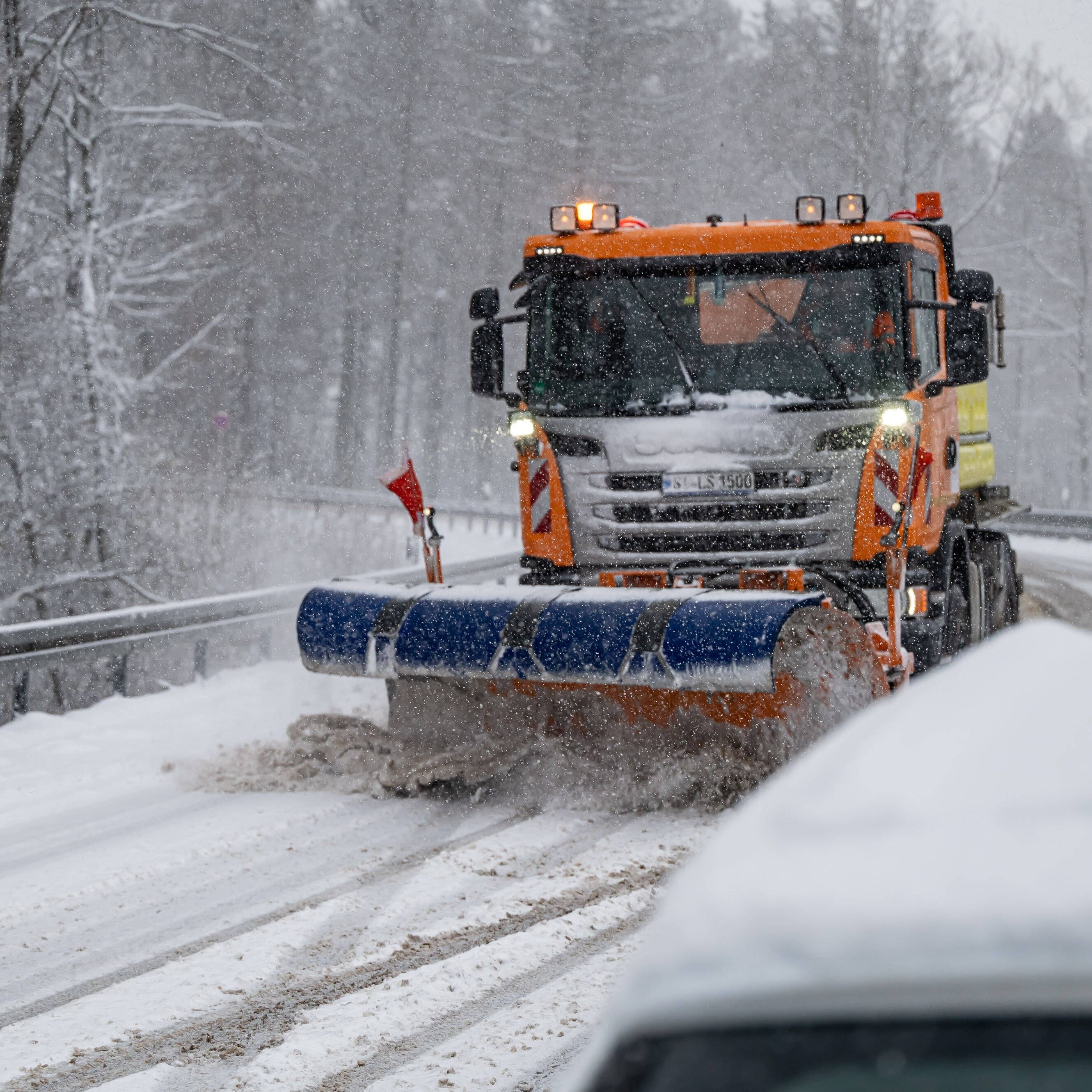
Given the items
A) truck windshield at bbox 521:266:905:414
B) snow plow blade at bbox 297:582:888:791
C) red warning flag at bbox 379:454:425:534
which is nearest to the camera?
snow plow blade at bbox 297:582:888:791

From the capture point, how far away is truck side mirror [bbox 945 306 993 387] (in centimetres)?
809

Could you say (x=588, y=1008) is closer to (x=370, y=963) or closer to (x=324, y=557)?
(x=370, y=963)

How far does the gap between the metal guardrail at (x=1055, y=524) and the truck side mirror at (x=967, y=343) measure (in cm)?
1660

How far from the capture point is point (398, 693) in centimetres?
781

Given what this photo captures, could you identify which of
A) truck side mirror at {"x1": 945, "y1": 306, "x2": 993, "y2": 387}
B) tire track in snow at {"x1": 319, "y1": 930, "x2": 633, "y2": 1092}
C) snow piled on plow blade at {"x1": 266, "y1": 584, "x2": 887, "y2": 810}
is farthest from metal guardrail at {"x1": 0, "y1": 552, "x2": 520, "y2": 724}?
tire track in snow at {"x1": 319, "y1": 930, "x2": 633, "y2": 1092}

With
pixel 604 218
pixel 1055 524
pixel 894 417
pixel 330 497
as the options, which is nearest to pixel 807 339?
pixel 894 417

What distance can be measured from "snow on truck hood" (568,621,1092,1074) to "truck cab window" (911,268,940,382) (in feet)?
22.7

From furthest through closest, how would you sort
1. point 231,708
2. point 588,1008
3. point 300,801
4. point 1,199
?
point 1,199 < point 231,708 < point 300,801 < point 588,1008

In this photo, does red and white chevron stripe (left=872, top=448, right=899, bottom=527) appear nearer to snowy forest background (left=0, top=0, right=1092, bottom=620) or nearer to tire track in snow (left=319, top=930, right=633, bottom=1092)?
tire track in snow (left=319, top=930, right=633, bottom=1092)

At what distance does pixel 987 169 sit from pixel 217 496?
26.5 m

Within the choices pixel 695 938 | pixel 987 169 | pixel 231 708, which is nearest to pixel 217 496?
pixel 231 708

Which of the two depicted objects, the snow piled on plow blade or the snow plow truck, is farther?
the snow plow truck

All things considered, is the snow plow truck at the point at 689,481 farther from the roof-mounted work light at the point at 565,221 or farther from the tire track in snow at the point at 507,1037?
the tire track in snow at the point at 507,1037

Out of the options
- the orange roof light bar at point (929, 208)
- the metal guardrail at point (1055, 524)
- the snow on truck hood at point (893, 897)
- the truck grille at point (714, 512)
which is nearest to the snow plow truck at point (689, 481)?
the truck grille at point (714, 512)
